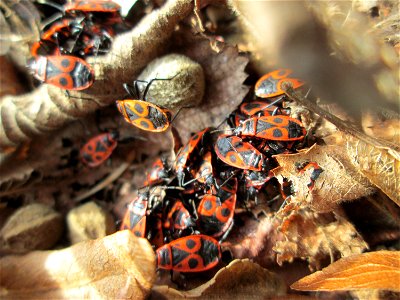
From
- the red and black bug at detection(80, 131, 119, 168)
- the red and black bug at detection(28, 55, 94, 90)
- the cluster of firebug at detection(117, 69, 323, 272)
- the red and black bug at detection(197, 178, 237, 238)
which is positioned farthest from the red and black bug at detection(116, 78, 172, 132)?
the red and black bug at detection(197, 178, 237, 238)

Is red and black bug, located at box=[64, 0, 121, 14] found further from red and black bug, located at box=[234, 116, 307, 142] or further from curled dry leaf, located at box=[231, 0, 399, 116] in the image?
red and black bug, located at box=[234, 116, 307, 142]

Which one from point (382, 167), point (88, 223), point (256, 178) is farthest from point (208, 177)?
point (382, 167)

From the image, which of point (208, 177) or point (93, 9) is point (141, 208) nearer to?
point (208, 177)

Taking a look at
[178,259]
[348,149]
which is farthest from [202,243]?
[348,149]

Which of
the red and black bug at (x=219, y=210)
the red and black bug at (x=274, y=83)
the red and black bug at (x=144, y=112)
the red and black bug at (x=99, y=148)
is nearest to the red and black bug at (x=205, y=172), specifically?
the red and black bug at (x=219, y=210)

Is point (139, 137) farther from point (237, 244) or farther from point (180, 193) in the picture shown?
point (237, 244)

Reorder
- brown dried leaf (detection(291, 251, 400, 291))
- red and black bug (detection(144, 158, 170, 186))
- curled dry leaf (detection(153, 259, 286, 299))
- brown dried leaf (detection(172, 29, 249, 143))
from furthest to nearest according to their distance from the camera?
→ red and black bug (detection(144, 158, 170, 186)) < brown dried leaf (detection(172, 29, 249, 143)) < curled dry leaf (detection(153, 259, 286, 299)) < brown dried leaf (detection(291, 251, 400, 291))

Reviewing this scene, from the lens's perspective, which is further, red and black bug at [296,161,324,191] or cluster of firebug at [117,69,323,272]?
cluster of firebug at [117,69,323,272]
